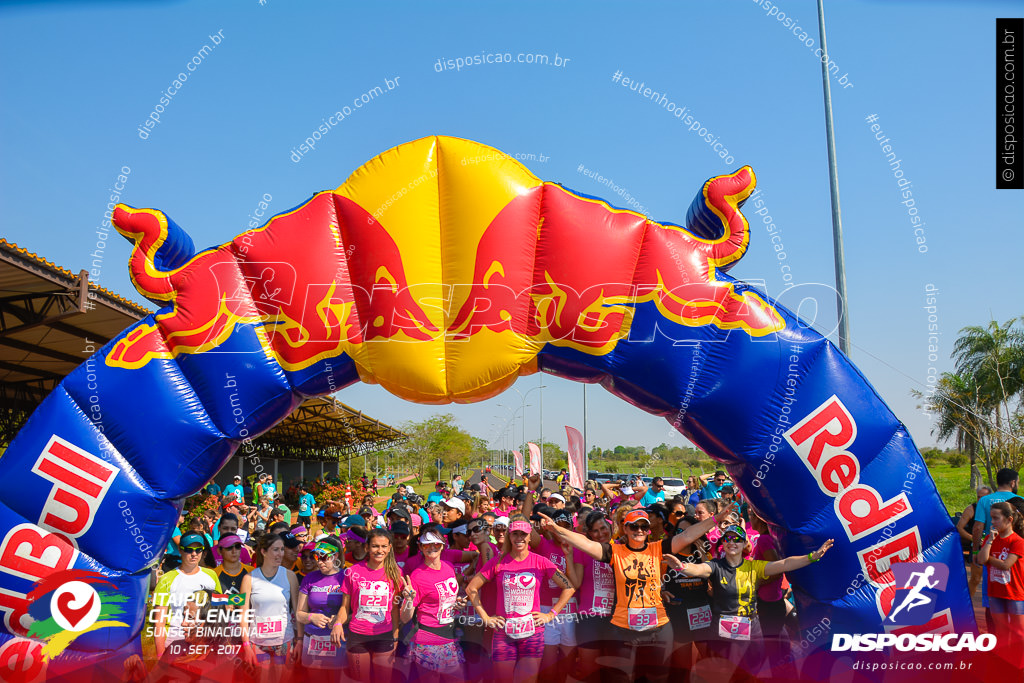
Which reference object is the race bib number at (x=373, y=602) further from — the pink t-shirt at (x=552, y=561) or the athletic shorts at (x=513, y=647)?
the pink t-shirt at (x=552, y=561)

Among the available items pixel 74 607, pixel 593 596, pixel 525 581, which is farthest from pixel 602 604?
pixel 74 607

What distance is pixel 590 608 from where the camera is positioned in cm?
502

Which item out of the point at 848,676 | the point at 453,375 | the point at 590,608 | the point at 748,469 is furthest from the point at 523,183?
the point at 848,676

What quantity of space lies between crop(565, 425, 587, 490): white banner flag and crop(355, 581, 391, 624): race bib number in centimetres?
909

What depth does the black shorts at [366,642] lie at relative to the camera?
4.62m

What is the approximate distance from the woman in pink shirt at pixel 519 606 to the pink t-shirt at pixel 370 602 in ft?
1.83

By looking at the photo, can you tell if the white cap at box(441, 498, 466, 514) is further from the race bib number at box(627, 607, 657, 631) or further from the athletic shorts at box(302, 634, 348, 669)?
the race bib number at box(627, 607, 657, 631)

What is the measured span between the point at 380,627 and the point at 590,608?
1.46 meters

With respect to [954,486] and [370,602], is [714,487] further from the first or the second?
[954,486]

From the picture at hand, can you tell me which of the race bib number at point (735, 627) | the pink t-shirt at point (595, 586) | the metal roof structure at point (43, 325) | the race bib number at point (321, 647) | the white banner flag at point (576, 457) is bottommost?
the race bib number at point (321, 647)

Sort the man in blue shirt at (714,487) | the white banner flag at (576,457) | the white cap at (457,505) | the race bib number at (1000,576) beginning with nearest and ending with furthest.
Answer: the race bib number at (1000,576), the white cap at (457,505), the man in blue shirt at (714,487), the white banner flag at (576,457)

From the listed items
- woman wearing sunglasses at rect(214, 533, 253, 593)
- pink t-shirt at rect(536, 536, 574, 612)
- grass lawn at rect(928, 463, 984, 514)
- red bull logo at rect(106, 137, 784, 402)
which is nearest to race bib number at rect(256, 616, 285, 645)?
woman wearing sunglasses at rect(214, 533, 253, 593)

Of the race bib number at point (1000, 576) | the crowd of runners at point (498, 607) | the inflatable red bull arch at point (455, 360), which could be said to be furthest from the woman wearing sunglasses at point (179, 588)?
the race bib number at point (1000, 576)

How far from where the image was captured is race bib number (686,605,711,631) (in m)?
4.97
